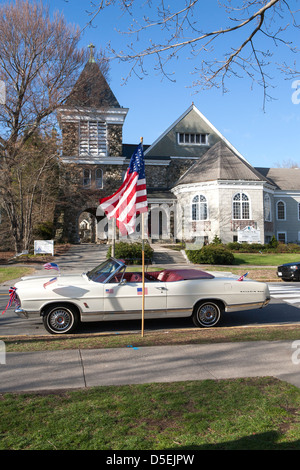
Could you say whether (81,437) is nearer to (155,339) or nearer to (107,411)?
(107,411)

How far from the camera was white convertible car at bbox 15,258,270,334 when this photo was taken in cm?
748

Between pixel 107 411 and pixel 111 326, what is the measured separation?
4.65 m

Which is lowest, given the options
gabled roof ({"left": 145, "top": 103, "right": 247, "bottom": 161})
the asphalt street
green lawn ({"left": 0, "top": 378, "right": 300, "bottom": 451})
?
the asphalt street

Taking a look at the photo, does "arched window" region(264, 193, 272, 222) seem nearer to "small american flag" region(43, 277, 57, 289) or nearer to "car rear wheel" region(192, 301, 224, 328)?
"car rear wheel" region(192, 301, 224, 328)

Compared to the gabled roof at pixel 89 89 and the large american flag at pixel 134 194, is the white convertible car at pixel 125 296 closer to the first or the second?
the large american flag at pixel 134 194

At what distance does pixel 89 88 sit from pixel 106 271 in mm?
25771

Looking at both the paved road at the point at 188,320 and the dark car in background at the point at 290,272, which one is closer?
the paved road at the point at 188,320

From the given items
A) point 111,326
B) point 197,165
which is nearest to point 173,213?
point 197,165

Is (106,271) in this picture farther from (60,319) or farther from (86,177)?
(86,177)

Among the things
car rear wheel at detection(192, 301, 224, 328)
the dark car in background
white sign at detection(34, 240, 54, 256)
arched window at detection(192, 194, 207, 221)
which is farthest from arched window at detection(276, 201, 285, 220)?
car rear wheel at detection(192, 301, 224, 328)

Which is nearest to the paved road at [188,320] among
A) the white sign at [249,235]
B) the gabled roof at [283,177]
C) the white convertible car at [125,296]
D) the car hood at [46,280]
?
the white convertible car at [125,296]

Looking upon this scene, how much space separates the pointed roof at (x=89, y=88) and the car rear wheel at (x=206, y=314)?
81.8ft

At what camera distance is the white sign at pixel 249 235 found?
30.4 meters

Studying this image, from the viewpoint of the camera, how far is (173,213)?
3441 centimetres
